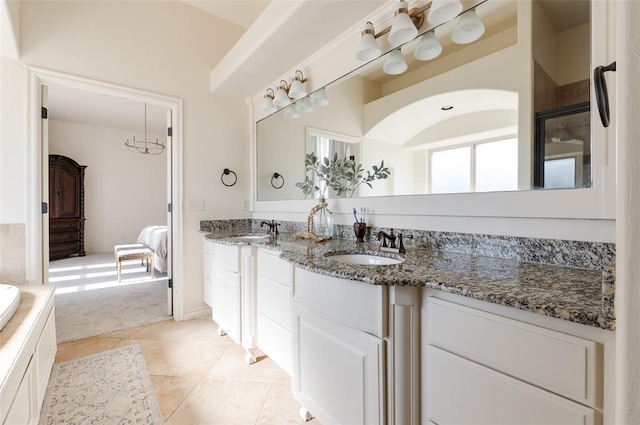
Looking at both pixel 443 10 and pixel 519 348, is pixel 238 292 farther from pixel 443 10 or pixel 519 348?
pixel 443 10

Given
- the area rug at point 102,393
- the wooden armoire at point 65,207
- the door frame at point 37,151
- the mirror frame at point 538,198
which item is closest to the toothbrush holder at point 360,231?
the mirror frame at point 538,198

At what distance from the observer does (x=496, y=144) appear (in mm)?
1257

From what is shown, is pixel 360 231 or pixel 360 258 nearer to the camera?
pixel 360 258

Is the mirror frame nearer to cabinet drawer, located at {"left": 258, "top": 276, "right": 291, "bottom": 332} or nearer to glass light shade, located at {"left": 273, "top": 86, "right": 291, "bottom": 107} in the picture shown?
glass light shade, located at {"left": 273, "top": 86, "right": 291, "bottom": 107}

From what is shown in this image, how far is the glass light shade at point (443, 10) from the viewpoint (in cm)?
127

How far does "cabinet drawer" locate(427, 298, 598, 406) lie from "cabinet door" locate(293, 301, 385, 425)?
229 millimetres

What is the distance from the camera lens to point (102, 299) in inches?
123

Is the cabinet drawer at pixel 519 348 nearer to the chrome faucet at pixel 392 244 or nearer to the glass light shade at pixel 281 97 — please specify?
the chrome faucet at pixel 392 244

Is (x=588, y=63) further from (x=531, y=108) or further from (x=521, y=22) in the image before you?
(x=521, y=22)

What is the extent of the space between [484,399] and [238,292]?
1.56m

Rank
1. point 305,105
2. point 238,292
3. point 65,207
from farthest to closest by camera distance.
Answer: point 65,207 → point 305,105 → point 238,292

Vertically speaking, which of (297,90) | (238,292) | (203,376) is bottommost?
(203,376)

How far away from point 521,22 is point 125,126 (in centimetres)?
710

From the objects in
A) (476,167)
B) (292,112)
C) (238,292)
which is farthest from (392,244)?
(292,112)
